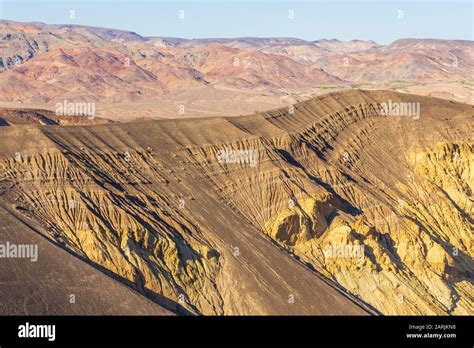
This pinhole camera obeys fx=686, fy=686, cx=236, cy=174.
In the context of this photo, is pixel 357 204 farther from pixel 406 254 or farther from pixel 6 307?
pixel 6 307

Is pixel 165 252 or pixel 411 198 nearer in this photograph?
pixel 165 252

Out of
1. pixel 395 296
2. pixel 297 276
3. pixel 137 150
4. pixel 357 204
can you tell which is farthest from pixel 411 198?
pixel 137 150

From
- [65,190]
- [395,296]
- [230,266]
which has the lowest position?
Result: [395,296]

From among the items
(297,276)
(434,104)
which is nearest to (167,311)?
(297,276)

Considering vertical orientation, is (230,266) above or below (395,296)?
above

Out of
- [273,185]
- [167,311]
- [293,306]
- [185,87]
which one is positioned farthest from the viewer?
[185,87]

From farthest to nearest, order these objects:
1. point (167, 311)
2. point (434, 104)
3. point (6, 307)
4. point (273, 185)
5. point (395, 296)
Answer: point (434, 104)
point (273, 185)
point (395, 296)
point (167, 311)
point (6, 307)

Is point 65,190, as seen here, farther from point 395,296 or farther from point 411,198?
point 411,198
